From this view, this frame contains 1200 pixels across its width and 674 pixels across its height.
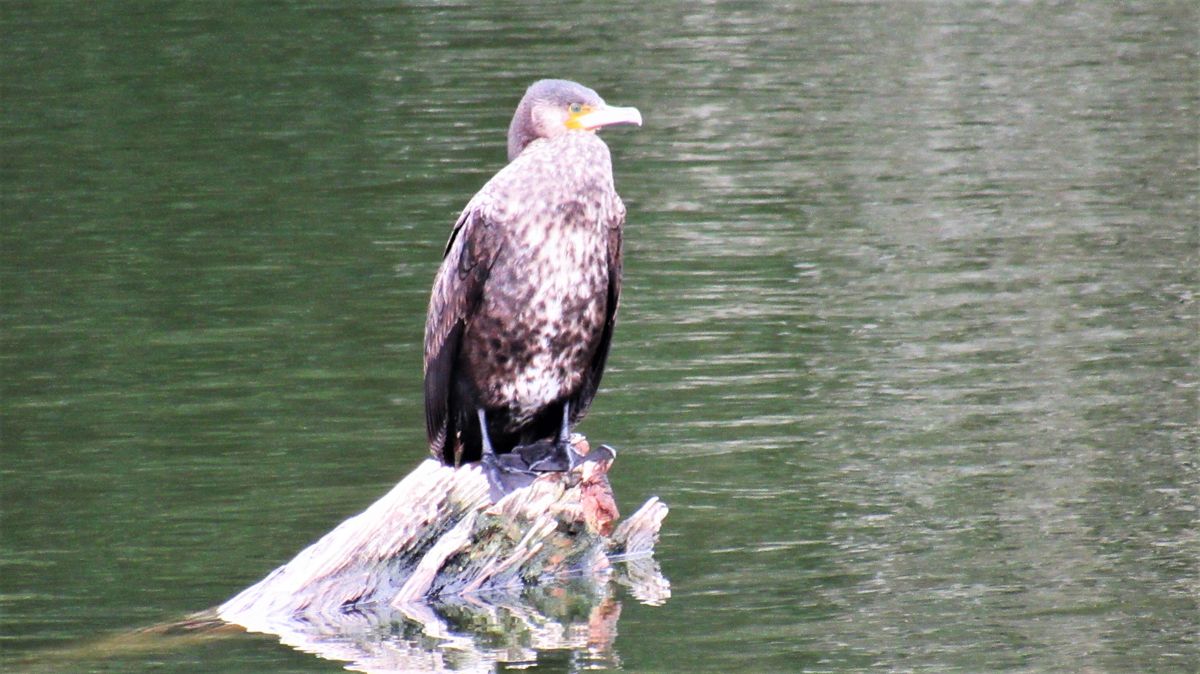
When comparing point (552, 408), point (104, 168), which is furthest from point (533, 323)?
point (104, 168)

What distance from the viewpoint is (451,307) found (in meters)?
7.22

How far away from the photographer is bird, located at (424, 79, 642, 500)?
708 centimetres

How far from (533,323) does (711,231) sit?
6908mm

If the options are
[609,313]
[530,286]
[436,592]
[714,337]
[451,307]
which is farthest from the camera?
[714,337]

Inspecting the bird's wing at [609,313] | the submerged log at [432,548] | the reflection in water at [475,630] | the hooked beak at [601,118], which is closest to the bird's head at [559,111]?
the hooked beak at [601,118]

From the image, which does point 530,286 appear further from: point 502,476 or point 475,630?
point 475,630

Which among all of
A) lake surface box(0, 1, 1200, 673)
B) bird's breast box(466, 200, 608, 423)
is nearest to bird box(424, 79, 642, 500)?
bird's breast box(466, 200, 608, 423)

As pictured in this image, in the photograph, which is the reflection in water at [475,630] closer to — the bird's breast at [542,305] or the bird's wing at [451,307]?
the bird's wing at [451,307]

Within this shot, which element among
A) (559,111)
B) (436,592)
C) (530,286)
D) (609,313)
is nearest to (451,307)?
(530,286)

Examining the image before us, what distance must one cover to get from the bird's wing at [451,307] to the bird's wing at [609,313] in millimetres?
403

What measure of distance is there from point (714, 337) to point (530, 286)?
13.9 ft

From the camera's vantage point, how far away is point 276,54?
75.7 feet

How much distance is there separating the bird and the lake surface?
822mm

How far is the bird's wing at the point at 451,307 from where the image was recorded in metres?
7.14
